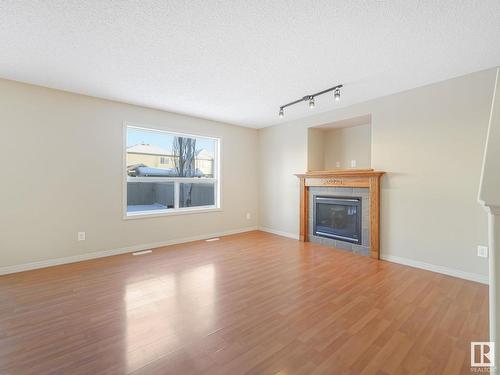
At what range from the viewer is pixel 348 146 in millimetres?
4676

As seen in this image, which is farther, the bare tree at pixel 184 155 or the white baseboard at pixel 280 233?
the white baseboard at pixel 280 233

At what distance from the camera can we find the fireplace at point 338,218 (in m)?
3.94

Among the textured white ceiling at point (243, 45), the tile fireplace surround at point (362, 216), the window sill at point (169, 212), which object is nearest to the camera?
the textured white ceiling at point (243, 45)

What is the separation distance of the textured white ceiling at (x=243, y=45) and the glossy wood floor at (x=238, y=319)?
2504 mm

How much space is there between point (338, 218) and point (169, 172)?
10.9 ft

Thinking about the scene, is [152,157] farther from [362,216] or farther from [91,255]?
[362,216]

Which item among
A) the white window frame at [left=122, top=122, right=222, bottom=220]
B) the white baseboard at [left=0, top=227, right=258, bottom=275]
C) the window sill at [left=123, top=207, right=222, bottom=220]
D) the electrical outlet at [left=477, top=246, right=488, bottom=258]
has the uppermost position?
the white window frame at [left=122, top=122, right=222, bottom=220]

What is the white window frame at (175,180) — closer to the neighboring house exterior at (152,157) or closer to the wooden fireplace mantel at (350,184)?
the neighboring house exterior at (152,157)

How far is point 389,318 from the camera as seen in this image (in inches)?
79.4

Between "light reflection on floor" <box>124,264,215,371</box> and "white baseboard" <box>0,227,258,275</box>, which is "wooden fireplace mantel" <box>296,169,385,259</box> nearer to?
"white baseboard" <box>0,227,258,275</box>

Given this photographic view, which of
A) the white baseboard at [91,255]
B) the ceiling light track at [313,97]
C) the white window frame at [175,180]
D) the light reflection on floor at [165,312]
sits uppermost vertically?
the ceiling light track at [313,97]

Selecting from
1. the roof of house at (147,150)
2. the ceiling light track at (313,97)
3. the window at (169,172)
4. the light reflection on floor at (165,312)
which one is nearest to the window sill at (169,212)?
the window at (169,172)

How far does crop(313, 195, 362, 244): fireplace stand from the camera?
12.9 ft

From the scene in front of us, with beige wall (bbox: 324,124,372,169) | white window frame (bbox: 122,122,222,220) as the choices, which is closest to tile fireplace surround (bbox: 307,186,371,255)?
beige wall (bbox: 324,124,372,169)
